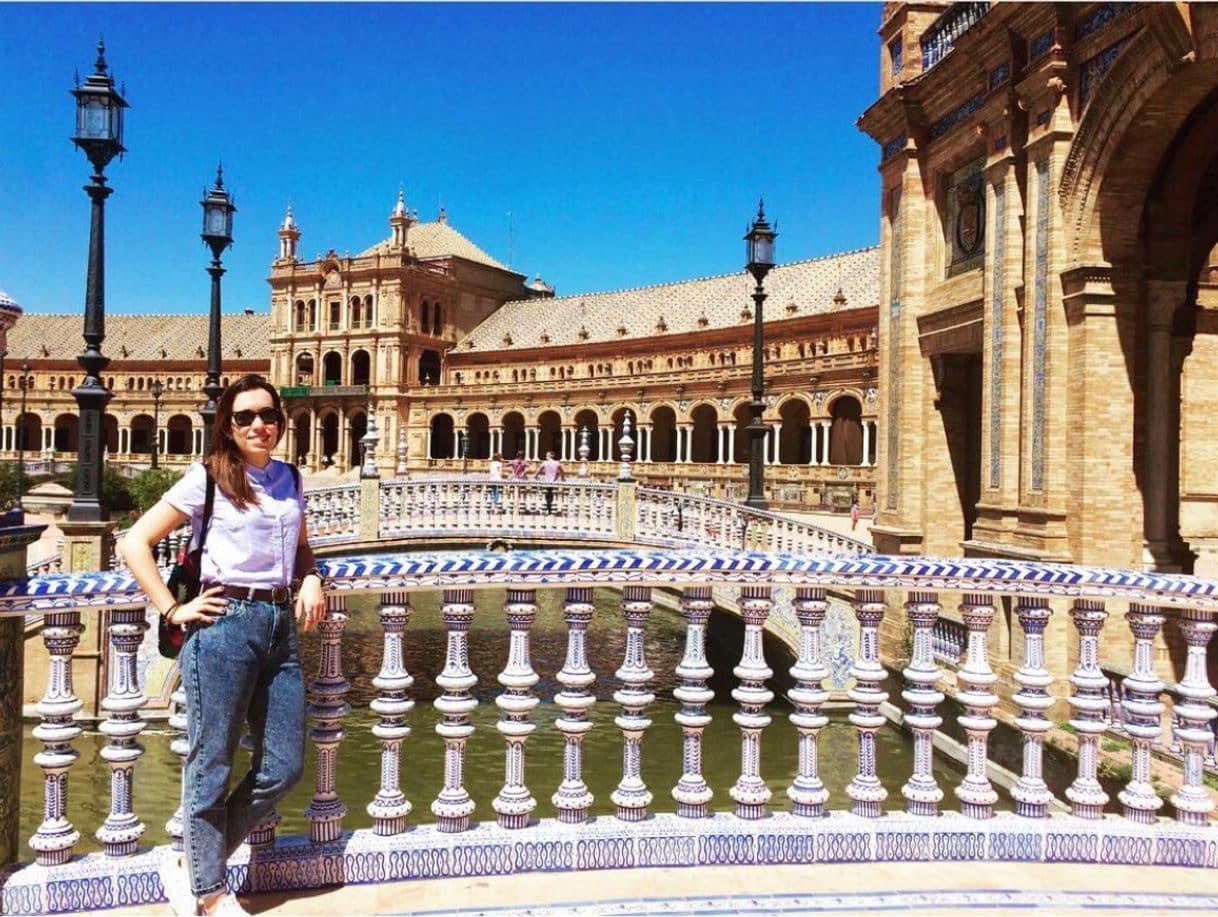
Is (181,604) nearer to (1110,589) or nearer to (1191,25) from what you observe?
(1110,589)

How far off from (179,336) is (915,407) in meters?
78.5

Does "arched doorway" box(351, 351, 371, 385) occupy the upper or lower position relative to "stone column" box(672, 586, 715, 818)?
upper

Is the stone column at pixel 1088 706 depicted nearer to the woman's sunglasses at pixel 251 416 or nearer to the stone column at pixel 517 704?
the stone column at pixel 517 704

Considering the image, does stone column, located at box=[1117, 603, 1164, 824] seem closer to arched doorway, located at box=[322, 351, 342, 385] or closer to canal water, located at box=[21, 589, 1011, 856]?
canal water, located at box=[21, 589, 1011, 856]

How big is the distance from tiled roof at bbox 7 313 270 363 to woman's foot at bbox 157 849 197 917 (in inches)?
3160

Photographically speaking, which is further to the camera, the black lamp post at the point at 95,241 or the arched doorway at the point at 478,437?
the arched doorway at the point at 478,437

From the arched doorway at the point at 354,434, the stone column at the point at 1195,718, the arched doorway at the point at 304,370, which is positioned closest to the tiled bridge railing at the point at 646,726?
the stone column at the point at 1195,718

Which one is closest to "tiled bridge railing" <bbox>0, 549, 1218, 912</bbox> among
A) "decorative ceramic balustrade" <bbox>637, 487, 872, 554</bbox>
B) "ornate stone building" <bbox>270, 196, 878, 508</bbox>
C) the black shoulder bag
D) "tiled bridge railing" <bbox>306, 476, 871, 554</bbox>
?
the black shoulder bag

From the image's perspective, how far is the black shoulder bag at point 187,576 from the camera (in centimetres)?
295

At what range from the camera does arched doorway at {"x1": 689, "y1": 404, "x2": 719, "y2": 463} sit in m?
54.6

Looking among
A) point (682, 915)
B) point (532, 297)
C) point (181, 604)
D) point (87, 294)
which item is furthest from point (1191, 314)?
point (532, 297)

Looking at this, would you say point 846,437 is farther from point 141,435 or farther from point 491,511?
point 141,435

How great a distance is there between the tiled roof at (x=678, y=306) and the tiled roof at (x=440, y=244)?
6.34 meters

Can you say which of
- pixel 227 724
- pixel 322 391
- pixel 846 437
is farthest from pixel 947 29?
pixel 322 391
